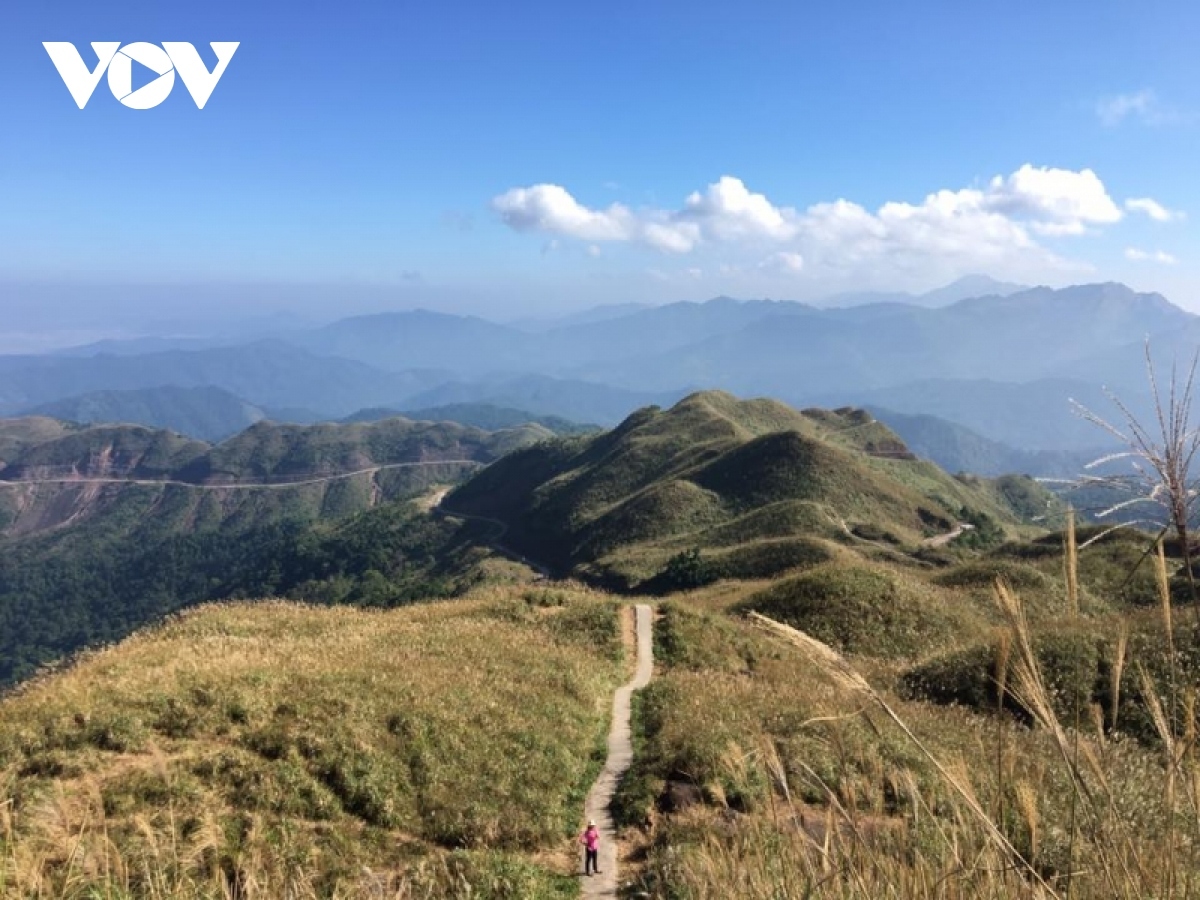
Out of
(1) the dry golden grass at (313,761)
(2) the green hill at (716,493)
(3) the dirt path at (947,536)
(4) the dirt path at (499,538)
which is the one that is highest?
(1) the dry golden grass at (313,761)

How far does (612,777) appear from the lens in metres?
16.7

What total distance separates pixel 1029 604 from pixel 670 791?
106ft

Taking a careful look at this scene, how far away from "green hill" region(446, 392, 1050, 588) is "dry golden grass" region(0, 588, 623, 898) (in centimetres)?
4315

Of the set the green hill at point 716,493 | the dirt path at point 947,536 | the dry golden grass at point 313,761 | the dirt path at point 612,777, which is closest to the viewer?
the dry golden grass at point 313,761

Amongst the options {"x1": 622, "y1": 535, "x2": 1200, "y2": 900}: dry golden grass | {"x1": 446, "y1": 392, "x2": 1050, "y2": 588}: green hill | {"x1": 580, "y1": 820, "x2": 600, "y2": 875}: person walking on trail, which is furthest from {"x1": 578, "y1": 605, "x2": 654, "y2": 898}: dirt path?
{"x1": 446, "y1": 392, "x2": 1050, "y2": 588}: green hill

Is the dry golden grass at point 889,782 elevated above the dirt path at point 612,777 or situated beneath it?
elevated above

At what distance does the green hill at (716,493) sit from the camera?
77.9 metres

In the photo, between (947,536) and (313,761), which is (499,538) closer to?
(947,536)

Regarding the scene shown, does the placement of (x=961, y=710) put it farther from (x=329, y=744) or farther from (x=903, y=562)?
(x=903, y=562)

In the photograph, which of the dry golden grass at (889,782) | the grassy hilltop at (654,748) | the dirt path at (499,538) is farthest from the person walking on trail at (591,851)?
the dirt path at (499,538)

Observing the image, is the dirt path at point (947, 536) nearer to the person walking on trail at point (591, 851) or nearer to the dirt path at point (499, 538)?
the dirt path at point (499, 538)

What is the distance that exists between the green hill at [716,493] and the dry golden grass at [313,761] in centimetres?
→ 4315

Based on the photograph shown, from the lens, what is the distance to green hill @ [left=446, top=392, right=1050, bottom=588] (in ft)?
255

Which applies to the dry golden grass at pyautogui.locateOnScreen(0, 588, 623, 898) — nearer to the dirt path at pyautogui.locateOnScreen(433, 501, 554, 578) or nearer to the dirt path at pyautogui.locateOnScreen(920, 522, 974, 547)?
the dirt path at pyautogui.locateOnScreen(920, 522, 974, 547)
